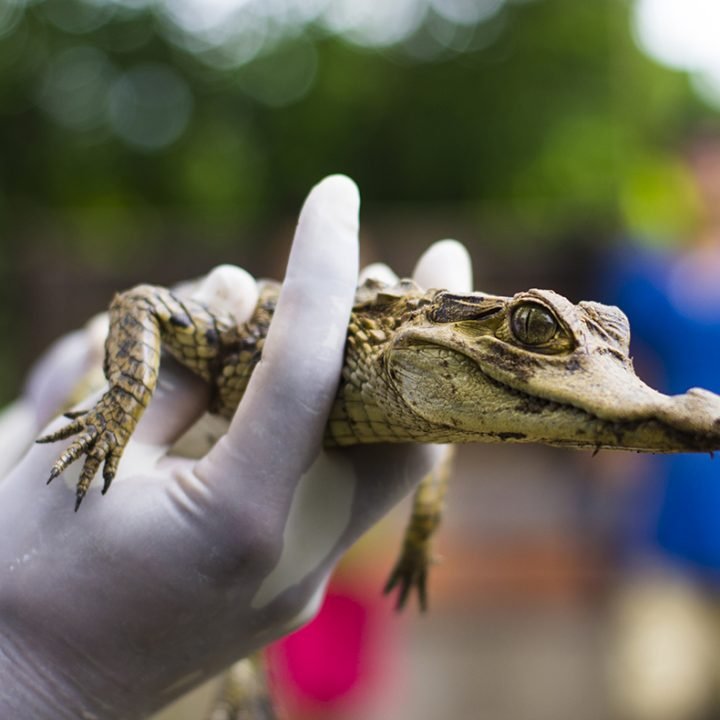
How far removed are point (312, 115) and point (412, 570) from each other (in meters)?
16.3

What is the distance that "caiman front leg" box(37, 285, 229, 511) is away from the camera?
5.51 feet

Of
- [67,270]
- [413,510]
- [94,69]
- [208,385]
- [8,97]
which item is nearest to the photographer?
[208,385]

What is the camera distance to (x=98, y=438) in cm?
169

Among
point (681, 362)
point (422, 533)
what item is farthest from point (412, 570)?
point (681, 362)

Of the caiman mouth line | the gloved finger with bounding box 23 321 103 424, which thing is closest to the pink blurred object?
the gloved finger with bounding box 23 321 103 424

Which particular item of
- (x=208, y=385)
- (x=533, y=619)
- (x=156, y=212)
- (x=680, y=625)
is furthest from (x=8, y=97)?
(x=208, y=385)

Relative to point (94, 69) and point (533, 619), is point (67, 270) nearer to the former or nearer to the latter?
point (533, 619)

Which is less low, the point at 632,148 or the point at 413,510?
the point at 632,148

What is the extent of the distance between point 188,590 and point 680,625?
495 cm

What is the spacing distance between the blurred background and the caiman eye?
2.58 m

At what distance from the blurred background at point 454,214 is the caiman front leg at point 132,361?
2.20 m

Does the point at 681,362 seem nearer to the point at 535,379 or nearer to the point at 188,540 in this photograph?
the point at 535,379

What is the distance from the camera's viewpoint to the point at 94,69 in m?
18.4

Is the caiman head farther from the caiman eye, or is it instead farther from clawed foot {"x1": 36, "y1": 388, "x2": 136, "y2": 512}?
clawed foot {"x1": 36, "y1": 388, "x2": 136, "y2": 512}
